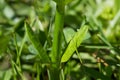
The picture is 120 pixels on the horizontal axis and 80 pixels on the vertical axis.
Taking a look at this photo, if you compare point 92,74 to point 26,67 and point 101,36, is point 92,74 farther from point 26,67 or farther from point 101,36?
point 26,67

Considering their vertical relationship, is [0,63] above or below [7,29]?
below

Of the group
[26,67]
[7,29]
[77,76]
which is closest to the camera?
[77,76]

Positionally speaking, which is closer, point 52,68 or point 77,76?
point 52,68

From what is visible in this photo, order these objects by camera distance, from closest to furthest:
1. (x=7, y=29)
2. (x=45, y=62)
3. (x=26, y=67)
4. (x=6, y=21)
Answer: (x=45, y=62) < (x=26, y=67) < (x=7, y=29) < (x=6, y=21)

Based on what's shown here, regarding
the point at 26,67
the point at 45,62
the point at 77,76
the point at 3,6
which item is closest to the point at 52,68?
the point at 45,62
